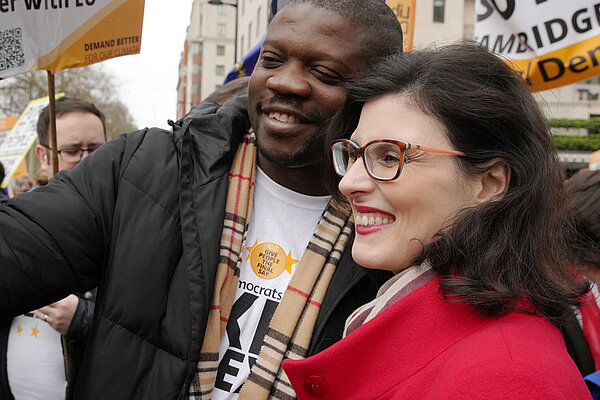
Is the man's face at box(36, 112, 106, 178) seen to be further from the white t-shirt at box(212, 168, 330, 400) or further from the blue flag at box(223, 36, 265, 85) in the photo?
the white t-shirt at box(212, 168, 330, 400)

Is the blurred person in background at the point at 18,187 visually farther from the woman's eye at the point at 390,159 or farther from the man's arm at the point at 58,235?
the woman's eye at the point at 390,159

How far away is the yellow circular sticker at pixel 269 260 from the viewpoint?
2.01 metres

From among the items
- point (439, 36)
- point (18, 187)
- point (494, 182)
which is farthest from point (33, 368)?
point (439, 36)

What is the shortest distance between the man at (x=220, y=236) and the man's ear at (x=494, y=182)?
0.61 meters

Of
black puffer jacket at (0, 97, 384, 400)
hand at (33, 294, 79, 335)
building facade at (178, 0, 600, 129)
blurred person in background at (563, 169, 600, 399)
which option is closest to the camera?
black puffer jacket at (0, 97, 384, 400)

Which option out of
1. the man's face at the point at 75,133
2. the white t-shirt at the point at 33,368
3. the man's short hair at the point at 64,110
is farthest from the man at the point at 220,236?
the man's short hair at the point at 64,110

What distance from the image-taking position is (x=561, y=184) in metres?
1.58

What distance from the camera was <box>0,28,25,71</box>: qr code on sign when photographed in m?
2.03

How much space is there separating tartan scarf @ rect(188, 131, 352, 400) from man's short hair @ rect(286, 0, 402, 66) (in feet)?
1.82

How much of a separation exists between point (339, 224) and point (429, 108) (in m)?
0.71

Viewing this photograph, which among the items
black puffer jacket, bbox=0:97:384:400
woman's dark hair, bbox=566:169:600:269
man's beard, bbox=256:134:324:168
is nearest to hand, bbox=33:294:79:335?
black puffer jacket, bbox=0:97:384:400

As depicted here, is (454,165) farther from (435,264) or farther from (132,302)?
(132,302)

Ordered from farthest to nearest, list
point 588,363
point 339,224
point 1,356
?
point 1,356 → point 588,363 → point 339,224

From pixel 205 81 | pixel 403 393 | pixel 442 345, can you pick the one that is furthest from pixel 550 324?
pixel 205 81
